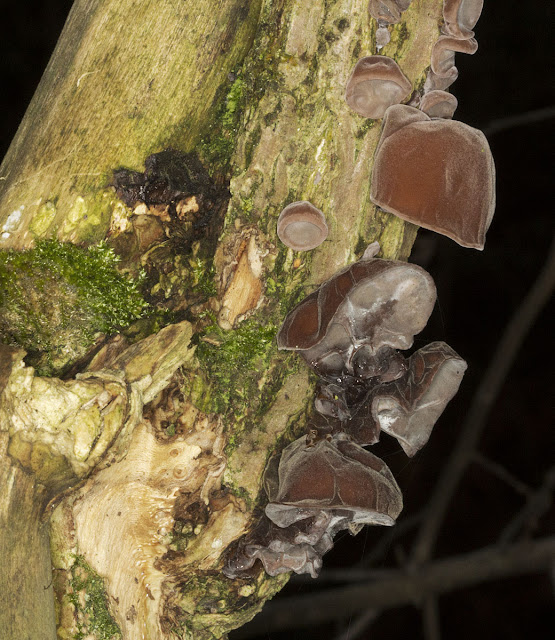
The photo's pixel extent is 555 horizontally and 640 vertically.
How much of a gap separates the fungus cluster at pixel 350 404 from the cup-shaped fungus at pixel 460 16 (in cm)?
68

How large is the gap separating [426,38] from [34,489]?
1.64 m

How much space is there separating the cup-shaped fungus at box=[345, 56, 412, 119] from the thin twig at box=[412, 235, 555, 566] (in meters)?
4.14

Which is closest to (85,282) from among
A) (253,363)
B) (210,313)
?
(210,313)

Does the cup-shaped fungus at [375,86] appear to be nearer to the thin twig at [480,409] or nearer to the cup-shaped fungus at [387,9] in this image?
the cup-shaped fungus at [387,9]

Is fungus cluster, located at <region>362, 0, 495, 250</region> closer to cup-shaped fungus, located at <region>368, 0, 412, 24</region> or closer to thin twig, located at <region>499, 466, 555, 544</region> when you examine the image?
cup-shaped fungus, located at <region>368, 0, 412, 24</region>

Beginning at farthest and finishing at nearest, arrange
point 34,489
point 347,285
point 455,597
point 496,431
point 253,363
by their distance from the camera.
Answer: point 455,597
point 496,431
point 253,363
point 347,285
point 34,489

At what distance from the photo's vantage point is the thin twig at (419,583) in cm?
584

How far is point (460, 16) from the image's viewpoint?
1734 millimetres

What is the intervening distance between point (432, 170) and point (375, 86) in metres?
0.28

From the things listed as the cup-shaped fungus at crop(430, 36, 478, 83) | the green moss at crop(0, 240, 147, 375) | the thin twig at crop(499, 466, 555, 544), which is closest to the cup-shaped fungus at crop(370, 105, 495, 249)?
the cup-shaped fungus at crop(430, 36, 478, 83)

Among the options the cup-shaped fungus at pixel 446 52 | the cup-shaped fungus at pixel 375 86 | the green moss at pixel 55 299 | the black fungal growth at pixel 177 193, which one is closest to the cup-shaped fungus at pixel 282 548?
the green moss at pixel 55 299

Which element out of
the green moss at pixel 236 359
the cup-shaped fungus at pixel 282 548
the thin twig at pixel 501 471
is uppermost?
the green moss at pixel 236 359

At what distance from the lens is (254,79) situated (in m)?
1.74

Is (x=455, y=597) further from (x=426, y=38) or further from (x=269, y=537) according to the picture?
(x=426, y=38)
